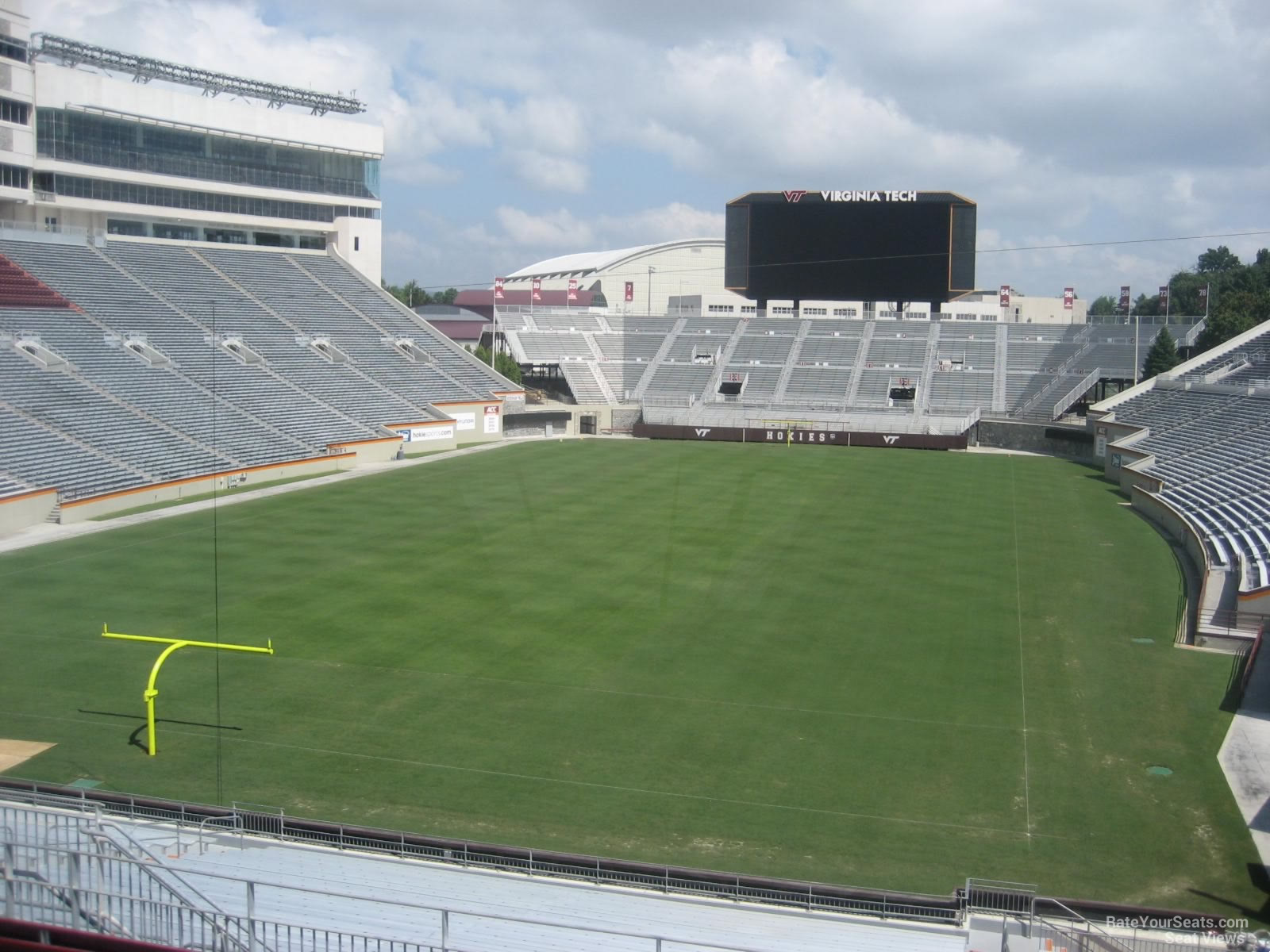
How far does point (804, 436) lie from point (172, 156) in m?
33.3

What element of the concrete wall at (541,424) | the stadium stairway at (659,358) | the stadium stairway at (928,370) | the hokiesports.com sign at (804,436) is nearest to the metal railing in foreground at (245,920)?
the concrete wall at (541,424)

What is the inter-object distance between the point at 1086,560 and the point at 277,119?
4500cm

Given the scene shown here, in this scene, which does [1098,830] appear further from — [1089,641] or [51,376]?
[51,376]

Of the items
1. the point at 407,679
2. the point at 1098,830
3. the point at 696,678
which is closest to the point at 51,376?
the point at 407,679

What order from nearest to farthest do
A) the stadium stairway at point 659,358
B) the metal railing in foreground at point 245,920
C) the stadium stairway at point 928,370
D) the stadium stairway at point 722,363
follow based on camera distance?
the metal railing in foreground at point 245,920, the stadium stairway at point 928,370, the stadium stairway at point 722,363, the stadium stairway at point 659,358

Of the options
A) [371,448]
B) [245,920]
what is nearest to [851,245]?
[371,448]

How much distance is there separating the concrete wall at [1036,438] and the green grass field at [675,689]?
21.4m

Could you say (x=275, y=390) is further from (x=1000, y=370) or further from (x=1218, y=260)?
(x=1218, y=260)

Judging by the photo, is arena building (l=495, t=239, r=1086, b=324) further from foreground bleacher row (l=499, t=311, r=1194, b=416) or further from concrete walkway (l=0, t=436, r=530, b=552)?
concrete walkway (l=0, t=436, r=530, b=552)

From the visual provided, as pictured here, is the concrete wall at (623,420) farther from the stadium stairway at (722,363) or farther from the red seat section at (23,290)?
the red seat section at (23,290)

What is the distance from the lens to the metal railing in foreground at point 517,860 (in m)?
10.5

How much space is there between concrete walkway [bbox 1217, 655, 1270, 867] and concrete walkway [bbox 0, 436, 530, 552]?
24364mm
